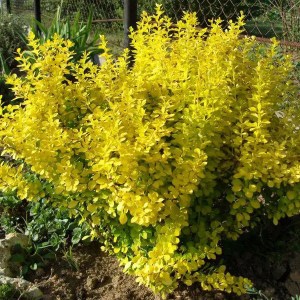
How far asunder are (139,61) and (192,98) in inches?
14.9

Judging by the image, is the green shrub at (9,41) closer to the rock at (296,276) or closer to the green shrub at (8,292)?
the green shrub at (8,292)

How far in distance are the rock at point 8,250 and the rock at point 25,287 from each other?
5.2 inches

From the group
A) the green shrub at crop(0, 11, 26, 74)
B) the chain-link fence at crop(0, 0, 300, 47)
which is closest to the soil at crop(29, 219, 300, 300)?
the chain-link fence at crop(0, 0, 300, 47)

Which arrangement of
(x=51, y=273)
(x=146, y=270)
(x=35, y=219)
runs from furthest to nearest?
(x=35, y=219), (x=51, y=273), (x=146, y=270)

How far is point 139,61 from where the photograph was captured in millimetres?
2328

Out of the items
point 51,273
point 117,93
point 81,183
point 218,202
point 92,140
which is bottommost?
point 51,273

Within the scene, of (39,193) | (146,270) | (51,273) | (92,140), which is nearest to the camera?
(146,270)

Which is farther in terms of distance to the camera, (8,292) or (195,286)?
(195,286)

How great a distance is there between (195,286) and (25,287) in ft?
2.71

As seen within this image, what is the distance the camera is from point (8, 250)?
2.67 meters

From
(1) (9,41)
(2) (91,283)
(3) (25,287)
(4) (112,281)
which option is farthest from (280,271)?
(1) (9,41)

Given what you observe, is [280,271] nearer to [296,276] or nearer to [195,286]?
[296,276]

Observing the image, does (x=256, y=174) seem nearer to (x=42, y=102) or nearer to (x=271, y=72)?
(x=271, y=72)

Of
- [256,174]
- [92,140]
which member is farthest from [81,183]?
[256,174]
